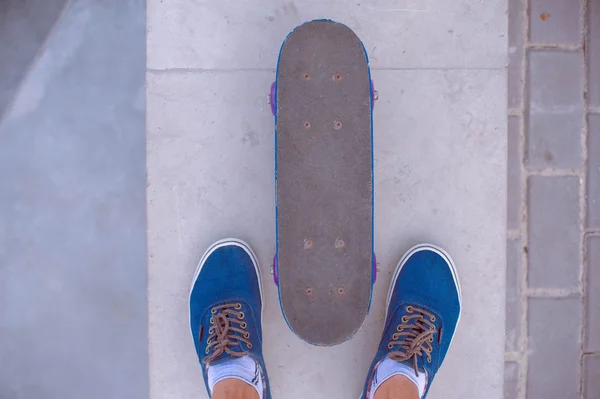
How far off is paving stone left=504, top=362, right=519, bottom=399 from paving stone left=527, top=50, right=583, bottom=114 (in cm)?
67

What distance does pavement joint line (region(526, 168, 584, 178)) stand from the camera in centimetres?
118

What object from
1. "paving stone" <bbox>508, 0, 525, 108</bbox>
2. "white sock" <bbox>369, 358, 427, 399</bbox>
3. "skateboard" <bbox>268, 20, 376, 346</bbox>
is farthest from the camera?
"paving stone" <bbox>508, 0, 525, 108</bbox>

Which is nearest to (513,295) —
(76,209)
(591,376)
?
(591,376)

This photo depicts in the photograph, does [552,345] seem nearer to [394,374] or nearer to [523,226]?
[523,226]

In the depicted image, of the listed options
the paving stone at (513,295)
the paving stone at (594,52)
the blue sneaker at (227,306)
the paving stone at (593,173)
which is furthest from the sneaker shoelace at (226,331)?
the paving stone at (594,52)

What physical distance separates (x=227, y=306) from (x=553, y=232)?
33.9 inches

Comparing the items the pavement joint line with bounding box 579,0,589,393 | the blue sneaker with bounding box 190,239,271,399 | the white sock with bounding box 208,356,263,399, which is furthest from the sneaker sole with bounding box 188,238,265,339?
the pavement joint line with bounding box 579,0,589,393

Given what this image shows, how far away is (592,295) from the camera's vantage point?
1213 mm

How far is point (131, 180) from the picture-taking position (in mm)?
1162

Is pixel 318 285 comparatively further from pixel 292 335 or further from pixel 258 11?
pixel 258 11

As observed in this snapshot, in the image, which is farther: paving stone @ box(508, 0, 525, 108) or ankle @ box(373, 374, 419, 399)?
paving stone @ box(508, 0, 525, 108)

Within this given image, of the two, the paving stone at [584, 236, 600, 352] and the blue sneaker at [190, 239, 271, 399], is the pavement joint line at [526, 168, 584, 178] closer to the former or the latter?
the paving stone at [584, 236, 600, 352]

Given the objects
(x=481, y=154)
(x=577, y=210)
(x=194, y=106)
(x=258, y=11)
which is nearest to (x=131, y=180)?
(x=194, y=106)

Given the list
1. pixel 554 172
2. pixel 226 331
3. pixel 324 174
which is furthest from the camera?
pixel 554 172
